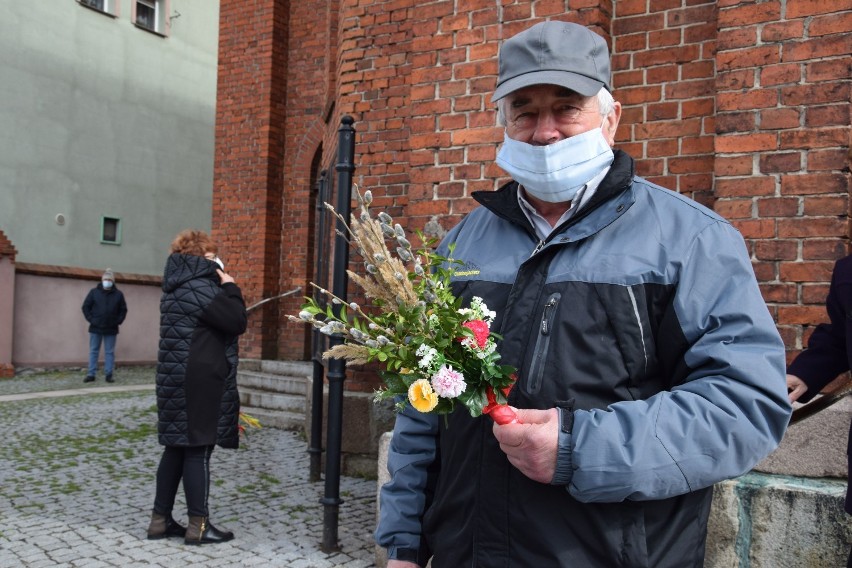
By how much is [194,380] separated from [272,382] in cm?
489

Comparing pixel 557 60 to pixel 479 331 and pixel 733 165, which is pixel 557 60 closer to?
pixel 479 331

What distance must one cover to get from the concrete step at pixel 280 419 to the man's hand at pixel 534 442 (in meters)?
7.50

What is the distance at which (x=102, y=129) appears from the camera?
17.7 metres

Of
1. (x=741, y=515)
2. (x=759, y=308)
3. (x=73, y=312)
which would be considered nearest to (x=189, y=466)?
(x=741, y=515)

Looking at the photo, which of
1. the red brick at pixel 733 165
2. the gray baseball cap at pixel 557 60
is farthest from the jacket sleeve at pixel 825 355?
the gray baseball cap at pixel 557 60

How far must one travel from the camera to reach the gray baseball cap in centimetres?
161

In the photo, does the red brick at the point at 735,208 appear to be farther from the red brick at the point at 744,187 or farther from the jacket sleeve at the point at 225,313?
the jacket sleeve at the point at 225,313

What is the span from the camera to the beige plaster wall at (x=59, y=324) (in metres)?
15.3

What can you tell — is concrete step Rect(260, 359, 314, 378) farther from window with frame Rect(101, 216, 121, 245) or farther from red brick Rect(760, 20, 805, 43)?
window with frame Rect(101, 216, 121, 245)

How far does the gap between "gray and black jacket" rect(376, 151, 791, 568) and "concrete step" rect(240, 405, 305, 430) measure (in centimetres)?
718

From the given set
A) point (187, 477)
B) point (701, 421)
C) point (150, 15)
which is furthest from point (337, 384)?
point (150, 15)

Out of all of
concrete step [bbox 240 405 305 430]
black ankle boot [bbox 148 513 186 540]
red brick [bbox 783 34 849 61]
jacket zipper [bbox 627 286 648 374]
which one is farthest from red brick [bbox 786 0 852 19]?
concrete step [bbox 240 405 305 430]

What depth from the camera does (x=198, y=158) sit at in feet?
65.6

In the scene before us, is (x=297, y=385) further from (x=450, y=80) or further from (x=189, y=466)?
(x=450, y=80)
